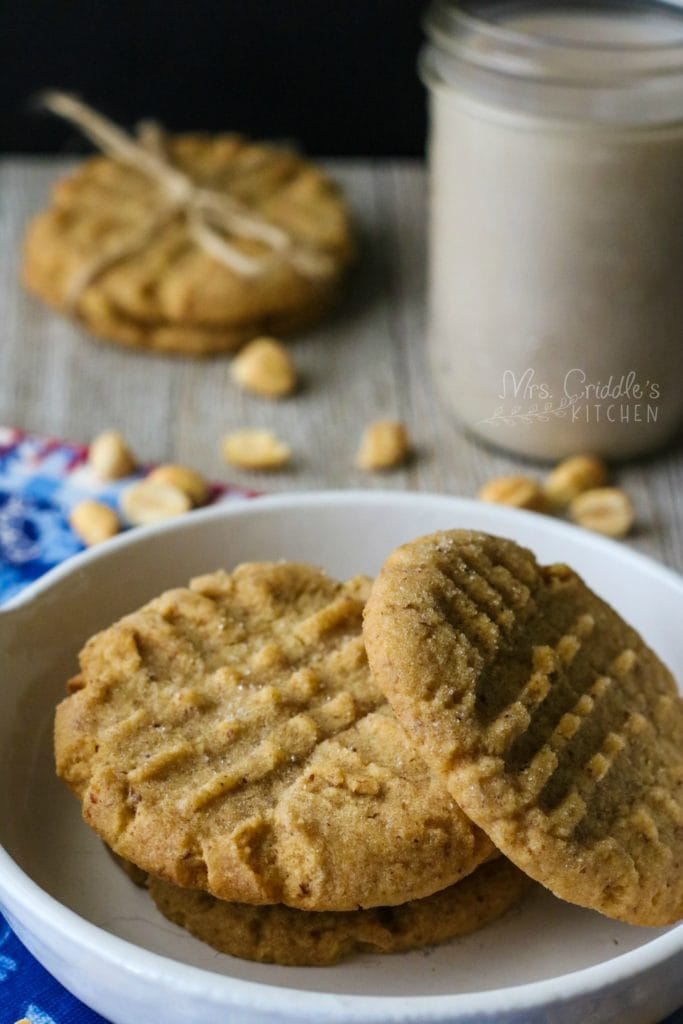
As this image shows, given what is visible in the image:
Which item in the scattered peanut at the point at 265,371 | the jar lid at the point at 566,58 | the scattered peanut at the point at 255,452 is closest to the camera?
the jar lid at the point at 566,58

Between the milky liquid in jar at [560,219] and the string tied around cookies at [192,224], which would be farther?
the string tied around cookies at [192,224]

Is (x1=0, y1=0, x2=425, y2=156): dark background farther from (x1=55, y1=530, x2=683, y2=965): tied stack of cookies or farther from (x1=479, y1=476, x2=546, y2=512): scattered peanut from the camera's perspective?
(x1=55, y1=530, x2=683, y2=965): tied stack of cookies

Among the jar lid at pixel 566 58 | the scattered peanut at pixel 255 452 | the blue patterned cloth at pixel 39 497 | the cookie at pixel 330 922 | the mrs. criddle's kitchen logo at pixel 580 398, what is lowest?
the scattered peanut at pixel 255 452

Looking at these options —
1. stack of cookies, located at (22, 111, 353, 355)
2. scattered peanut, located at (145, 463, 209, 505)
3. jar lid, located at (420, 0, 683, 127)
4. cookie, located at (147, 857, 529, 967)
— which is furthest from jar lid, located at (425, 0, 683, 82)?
cookie, located at (147, 857, 529, 967)

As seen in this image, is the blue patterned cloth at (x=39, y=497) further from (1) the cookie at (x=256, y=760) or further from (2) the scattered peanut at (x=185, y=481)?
(1) the cookie at (x=256, y=760)

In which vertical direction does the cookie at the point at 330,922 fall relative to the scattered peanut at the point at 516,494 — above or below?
above

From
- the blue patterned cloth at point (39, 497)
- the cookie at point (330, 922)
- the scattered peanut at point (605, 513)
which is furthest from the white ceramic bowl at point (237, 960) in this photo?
the scattered peanut at point (605, 513)

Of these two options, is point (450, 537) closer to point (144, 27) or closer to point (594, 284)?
point (594, 284)

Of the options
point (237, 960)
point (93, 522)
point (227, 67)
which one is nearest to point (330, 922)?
point (237, 960)
